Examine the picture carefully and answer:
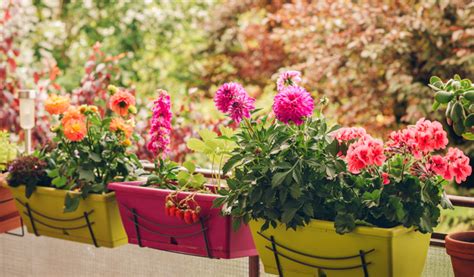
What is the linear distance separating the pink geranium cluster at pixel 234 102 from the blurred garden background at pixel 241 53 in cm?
182

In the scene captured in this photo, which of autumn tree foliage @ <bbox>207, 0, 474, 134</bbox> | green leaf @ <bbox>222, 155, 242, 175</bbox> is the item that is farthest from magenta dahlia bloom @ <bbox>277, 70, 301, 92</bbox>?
autumn tree foliage @ <bbox>207, 0, 474, 134</bbox>

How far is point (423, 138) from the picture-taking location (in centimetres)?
143

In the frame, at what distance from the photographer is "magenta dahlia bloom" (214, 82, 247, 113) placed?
1.61 m

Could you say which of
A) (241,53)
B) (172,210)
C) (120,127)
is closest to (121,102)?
(120,127)

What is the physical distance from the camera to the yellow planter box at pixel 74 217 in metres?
2.01

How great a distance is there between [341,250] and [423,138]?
277 millimetres

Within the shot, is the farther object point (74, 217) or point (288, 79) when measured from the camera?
point (74, 217)

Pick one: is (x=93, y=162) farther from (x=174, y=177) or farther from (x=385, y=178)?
(x=385, y=178)

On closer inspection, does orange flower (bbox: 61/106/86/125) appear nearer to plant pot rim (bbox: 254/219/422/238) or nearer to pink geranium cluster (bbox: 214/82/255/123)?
pink geranium cluster (bbox: 214/82/255/123)

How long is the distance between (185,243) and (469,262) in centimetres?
67

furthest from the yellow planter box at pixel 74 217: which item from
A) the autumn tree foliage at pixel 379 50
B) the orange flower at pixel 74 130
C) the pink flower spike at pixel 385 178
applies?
the autumn tree foliage at pixel 379 50

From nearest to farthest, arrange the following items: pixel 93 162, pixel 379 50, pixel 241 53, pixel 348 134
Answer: pixel 348 134 < pixel 93 162 < pixel 379 50 < pixel 241 53

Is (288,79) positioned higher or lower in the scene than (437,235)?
higher

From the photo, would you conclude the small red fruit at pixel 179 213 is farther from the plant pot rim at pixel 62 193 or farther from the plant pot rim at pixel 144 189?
the plant pot rim at pixel 62 193
